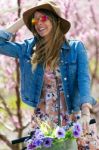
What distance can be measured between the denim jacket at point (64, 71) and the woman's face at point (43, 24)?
11 centimetres

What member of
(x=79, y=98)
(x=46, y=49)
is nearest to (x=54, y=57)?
(x=46, y=49)

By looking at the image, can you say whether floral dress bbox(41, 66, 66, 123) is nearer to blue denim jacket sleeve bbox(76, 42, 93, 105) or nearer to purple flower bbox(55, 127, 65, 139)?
blue denim jacket sleeve bbox(76, 42, 93, 105)

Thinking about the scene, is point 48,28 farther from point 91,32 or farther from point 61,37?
point 91,32

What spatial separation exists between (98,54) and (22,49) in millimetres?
2759

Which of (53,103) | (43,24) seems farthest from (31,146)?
(43,24)

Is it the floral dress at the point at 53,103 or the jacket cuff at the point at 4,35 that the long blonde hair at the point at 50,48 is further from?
the jacket cuff at the point at 4,35

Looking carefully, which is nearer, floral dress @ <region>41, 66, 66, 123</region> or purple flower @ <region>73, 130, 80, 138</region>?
purple flower @ <region>73, 130, 80, 138</region>

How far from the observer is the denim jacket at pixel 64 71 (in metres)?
3.40

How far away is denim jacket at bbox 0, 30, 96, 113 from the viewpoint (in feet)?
11.1

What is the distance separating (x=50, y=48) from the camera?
3.44m

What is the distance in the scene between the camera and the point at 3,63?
609 cm

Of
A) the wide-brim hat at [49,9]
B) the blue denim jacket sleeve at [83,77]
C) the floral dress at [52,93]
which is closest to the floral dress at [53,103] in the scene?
the floral dress at [52,93]

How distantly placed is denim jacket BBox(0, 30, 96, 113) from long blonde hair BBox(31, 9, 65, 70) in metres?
0.03

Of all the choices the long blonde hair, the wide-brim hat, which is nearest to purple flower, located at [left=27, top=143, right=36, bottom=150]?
the long blonde hair
